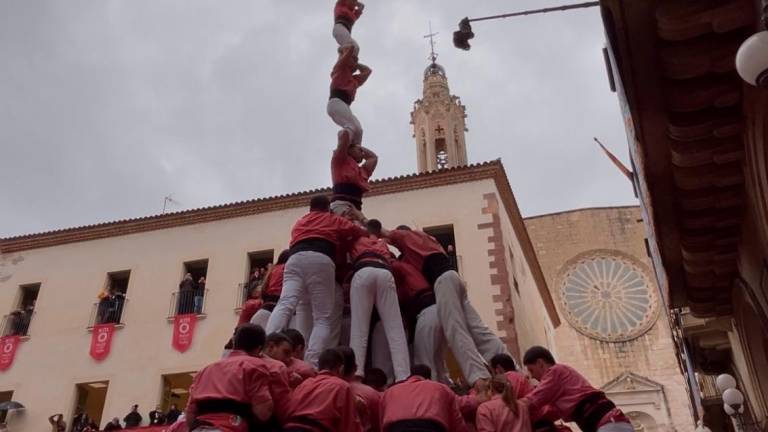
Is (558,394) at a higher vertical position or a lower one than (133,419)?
lower

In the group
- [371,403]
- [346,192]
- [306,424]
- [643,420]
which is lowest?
[306,424]

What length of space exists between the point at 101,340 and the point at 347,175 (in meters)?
17.3

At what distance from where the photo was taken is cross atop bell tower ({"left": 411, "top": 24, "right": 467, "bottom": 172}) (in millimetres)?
42594

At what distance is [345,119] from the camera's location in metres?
10.5

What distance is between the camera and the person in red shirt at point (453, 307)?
816 cm

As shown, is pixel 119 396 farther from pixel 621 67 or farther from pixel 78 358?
pixel 621 67

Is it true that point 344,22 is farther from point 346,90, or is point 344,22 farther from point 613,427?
point 613,427

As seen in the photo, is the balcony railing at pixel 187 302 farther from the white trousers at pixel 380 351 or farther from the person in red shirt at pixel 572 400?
the person in red shirt at pixel 572 400

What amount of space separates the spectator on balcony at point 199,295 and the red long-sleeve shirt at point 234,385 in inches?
771

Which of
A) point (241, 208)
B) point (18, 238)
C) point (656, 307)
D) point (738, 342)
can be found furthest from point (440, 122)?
point (738, 342)

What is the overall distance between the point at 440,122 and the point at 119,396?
26.7 m

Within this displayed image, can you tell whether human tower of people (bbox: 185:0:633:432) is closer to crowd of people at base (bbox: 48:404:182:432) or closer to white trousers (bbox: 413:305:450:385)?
white trousers (bbox: 413:305:450:385)

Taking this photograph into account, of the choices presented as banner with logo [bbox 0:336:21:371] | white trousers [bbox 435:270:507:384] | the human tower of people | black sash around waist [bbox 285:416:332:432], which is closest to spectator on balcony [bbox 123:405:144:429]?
banner with logo [bbox 0:336:21:371]

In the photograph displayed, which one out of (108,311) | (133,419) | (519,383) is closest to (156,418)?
(133,419)
